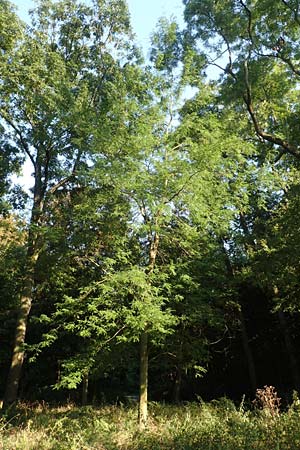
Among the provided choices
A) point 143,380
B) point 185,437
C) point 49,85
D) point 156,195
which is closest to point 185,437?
point 185,437

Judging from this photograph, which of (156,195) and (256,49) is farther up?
(256,49)

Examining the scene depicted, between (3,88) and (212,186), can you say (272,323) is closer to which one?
(212,186)

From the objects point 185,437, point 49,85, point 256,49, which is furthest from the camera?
point 49,85

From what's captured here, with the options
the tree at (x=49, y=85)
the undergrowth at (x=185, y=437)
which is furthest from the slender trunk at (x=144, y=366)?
the tree at (x=49, y=85)

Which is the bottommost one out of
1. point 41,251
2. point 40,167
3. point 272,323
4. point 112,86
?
point 272,323

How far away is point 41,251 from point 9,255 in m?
3.03

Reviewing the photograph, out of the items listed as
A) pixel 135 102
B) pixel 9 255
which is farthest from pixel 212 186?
pixel 9 255

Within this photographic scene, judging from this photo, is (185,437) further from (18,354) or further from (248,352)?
(248,352)

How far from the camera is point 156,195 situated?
7715 millimetres

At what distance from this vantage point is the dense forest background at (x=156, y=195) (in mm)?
7734

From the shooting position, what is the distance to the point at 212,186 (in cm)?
806

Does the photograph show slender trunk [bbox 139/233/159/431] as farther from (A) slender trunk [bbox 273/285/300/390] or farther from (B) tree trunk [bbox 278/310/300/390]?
(B) tree trunk [bbox 278/310/300/390]

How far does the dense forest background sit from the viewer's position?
7.73m

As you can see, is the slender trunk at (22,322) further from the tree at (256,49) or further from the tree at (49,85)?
the tree at (256,49)
